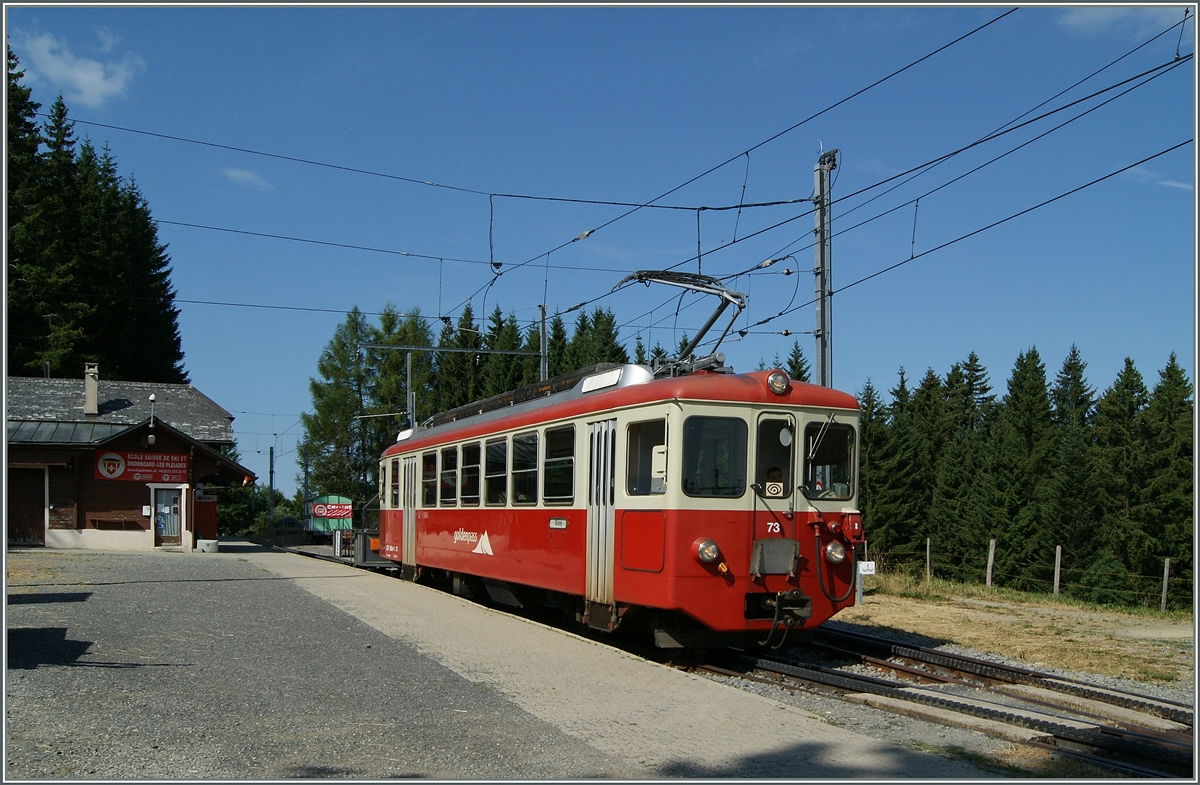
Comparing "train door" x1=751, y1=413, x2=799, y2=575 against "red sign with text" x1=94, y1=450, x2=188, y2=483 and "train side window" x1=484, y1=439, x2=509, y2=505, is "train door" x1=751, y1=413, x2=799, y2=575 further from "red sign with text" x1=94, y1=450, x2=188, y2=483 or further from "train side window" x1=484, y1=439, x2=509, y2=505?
"red sign with text" x1=94, y1=450, x2=188, y2=483

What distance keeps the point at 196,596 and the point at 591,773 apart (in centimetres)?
1134

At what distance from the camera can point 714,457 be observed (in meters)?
9.73

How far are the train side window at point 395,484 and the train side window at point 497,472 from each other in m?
5.79

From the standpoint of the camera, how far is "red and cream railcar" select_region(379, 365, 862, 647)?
957 centimetres

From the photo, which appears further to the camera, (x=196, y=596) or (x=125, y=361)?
(x=125, y=361)

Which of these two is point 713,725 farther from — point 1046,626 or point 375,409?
point 375,409

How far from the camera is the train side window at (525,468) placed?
40.0 ft

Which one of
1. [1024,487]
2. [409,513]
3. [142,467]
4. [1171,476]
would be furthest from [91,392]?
[1171,476]

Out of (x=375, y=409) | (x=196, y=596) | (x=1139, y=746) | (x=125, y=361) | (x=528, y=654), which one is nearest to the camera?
(x=1139, y=746)

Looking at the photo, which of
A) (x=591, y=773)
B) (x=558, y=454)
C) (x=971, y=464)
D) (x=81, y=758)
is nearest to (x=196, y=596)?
(x=558, y=454)

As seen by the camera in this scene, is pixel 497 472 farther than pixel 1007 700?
Yes

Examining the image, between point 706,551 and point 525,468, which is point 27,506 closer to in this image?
point 525,468

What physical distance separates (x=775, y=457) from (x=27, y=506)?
27.9 metres

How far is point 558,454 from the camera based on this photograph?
11531 millimetres
